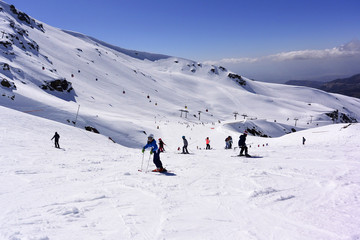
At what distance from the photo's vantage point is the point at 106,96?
74.7 meters

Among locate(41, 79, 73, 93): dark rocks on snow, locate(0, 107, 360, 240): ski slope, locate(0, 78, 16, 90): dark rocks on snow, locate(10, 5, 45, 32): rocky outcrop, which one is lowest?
locate(0, 107, 360, 240): ski slope

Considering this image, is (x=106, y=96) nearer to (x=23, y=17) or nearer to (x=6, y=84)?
(x=6, y=84)

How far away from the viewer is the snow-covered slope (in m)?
39.0

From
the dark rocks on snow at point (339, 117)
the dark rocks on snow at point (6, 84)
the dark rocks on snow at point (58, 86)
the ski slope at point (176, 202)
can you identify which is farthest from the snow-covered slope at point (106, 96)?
the ski slope at point (176, 202)

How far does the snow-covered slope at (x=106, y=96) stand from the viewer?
39.0m

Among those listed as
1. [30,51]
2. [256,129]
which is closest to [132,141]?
[256,129]

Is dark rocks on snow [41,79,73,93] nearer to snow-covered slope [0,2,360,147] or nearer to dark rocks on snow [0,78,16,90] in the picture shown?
snow-covered slope [0,2,360,147]

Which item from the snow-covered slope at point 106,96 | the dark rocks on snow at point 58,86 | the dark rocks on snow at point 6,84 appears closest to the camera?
the dark rocks on snow at point 6,84

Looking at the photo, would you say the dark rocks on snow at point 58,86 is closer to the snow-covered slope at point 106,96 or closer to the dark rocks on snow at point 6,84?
the snow-covered slope at point 106,96

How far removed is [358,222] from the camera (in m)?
6.01

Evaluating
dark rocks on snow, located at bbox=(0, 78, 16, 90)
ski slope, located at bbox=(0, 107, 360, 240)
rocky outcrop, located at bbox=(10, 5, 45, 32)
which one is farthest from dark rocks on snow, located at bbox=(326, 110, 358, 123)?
rocky outcrop, located at bbox=(10, 5, 45, 32)

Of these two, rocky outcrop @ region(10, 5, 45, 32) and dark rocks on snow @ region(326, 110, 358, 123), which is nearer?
rocky outcrop @ region(10, 5, 45, 32)

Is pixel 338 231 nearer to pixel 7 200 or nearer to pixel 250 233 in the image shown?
pixel 250 233

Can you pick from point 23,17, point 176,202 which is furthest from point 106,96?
point 23,17
